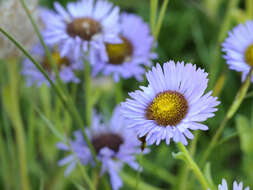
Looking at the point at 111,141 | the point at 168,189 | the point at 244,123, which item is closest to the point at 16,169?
the point at 111,141

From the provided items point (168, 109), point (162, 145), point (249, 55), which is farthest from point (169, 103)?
point (162, 145)

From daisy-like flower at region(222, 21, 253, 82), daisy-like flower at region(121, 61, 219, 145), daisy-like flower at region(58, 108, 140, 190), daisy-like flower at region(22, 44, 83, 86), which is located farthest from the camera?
daisy-like flower at region(22, 44, 83, 86)

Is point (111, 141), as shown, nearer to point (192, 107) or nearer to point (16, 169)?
point (16, 169)

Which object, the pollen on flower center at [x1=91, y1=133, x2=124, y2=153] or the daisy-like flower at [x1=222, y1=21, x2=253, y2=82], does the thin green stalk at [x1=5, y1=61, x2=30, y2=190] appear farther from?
the daisy-like flower at [x1=222, y1=21, x2=253, y2=82]

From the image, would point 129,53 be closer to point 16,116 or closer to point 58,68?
point 58,68

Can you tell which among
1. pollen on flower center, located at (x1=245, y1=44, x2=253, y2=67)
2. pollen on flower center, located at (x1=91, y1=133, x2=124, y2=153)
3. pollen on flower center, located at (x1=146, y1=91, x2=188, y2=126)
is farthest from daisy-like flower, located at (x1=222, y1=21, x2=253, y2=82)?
pollen on flower center, located at (x1=91, y1=133, x2=124, y2=153)

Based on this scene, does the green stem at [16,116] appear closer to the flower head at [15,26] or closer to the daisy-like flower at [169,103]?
the flower head at [15,26]

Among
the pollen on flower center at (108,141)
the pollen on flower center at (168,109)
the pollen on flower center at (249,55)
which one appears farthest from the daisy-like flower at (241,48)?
the pollen on flower center at (108,141)
